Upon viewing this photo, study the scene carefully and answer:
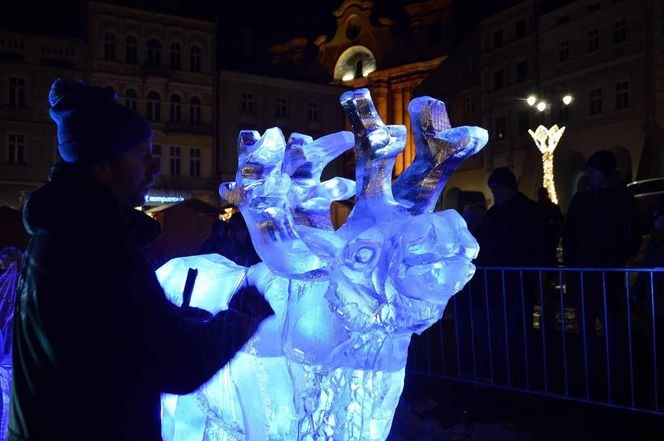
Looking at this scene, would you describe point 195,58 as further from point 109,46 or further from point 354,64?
point 354,64

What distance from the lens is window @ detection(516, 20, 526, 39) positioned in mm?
27062

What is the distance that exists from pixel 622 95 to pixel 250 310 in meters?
24.2

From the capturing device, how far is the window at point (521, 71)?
27.2 metres

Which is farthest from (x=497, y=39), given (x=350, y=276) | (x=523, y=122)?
(x=350, y=276)

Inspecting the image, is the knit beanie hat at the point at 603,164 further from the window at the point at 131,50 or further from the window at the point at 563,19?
the window at the point at 131,50

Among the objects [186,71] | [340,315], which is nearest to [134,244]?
→ [340,315]

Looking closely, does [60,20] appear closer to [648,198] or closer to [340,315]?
[648,198]

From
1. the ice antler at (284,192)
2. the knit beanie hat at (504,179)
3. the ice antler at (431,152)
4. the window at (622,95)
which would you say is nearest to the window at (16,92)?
the window at (622,95)

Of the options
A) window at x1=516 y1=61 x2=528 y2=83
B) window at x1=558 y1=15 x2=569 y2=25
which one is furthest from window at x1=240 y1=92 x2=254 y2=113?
window at x1=558 y1=15 x2=569 y2=25

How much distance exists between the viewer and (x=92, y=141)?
5.85 feet

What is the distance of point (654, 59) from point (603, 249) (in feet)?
63.3

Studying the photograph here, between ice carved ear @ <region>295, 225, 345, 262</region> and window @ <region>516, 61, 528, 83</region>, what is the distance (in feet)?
88.9

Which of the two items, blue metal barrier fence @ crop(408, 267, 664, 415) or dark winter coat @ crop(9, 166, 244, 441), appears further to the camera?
blue metal barrier fence @ crop(408, 267, 664, 415)

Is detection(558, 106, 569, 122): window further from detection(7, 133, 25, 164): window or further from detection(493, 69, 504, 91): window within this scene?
detection(7, 133, 25, 164): window
